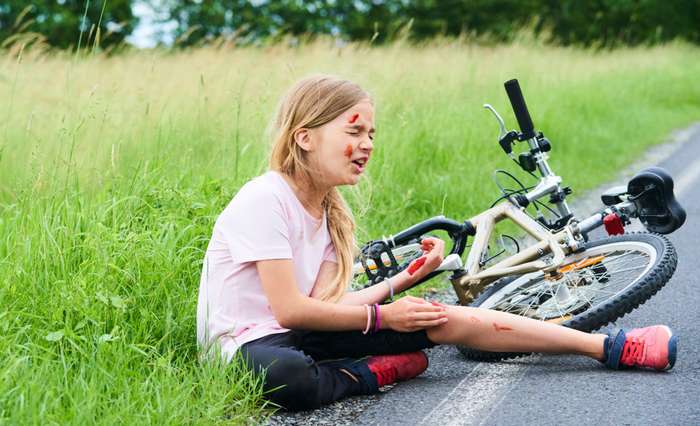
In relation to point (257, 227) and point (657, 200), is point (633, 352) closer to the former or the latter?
point (657, 200)

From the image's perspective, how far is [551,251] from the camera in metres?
4.42

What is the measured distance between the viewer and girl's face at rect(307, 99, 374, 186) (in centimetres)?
379

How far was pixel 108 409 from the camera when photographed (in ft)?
10.4

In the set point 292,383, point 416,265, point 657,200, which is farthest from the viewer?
point 657,200

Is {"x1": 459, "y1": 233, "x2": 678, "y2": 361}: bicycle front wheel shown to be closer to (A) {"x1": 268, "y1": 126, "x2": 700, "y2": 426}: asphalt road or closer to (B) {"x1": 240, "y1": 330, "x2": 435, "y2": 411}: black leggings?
(A) {"x1": 268, "y1": 126, "x2": 700, "y2": 426}: asphalt road

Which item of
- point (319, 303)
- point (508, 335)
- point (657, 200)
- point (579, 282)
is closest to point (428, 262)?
point (508, 335)

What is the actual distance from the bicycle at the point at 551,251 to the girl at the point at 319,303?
0.37 meters

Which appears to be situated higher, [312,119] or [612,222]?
[312,119]

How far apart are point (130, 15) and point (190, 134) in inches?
975

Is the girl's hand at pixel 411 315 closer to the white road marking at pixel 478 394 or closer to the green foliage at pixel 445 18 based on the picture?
the white road marking at pixel 478 394

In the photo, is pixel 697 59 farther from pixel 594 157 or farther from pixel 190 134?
pixel 190 134

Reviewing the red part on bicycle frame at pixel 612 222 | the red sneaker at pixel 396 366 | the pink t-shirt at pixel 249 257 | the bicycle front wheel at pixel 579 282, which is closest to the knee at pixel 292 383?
the pink t-shirt at pixel 249 257

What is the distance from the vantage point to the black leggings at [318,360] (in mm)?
3562

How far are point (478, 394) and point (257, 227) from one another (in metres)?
1.06
